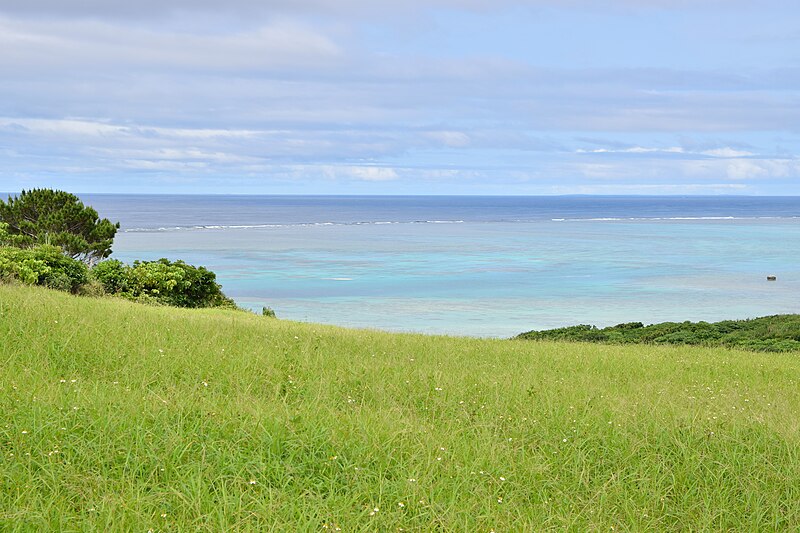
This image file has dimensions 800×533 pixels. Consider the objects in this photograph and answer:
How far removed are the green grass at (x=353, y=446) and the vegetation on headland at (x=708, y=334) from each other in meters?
12.9

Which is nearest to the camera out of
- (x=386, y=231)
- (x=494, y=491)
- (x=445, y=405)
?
(x=494, y=491)

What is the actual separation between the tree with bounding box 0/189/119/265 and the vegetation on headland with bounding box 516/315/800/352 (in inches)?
816

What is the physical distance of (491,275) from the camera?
62562mm

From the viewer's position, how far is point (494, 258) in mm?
77688

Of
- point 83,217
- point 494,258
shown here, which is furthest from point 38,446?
point 494,258

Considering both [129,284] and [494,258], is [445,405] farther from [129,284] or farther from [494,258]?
[494,258]

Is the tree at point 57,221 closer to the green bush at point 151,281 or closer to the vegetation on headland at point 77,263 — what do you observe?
the vegetation on headland at point 77,263

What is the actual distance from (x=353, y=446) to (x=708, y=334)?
65.7 feet

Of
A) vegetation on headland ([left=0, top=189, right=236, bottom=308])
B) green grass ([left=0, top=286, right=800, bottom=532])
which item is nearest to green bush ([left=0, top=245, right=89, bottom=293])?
vegetation on headland ([left=0, top=189, right=236, bottom=308])

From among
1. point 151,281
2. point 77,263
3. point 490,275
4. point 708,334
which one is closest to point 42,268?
point 77,263

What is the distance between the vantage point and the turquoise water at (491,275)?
141ft

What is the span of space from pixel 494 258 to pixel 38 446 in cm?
7247

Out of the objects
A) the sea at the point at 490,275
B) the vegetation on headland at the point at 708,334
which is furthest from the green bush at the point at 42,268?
the vegetation on headland at the point at 708,334

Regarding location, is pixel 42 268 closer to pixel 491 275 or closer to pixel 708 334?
pixel 708 334
